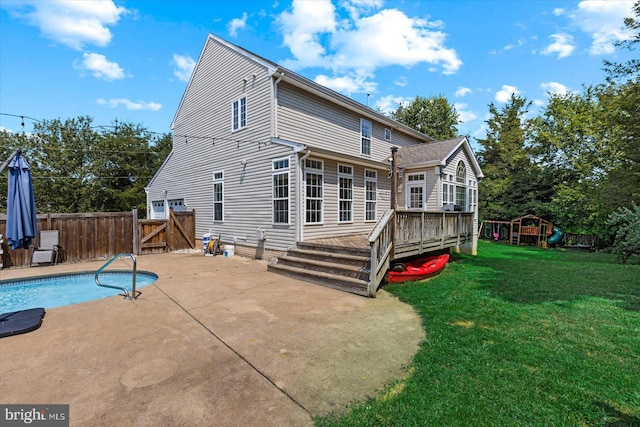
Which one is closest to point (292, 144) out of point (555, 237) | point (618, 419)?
point (618, 419)

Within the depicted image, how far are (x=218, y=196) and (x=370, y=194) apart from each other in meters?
6.75

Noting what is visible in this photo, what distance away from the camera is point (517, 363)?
335 centimetres

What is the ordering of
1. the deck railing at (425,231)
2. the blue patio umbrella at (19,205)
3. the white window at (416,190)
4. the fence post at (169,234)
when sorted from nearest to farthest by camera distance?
the blue patio umbrella at (19,205) < the deck railing at (425,231) < the fence post at (169,234) < the white window at (416,190)

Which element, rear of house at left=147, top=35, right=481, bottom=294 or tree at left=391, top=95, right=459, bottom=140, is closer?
rear of house at left=147, top=35, right=481, bottom=294

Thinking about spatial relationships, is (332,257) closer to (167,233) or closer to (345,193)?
(345,193)

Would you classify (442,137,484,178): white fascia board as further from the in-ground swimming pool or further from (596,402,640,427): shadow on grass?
the in-ground swimming pool

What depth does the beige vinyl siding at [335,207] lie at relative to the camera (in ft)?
32.9

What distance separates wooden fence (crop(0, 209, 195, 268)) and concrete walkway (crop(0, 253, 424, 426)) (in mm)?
6329

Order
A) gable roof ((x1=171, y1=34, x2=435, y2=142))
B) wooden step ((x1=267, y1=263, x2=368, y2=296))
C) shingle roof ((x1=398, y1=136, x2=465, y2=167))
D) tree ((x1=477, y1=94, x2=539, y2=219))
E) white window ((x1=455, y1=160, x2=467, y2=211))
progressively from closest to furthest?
wooden step ((x1=267, y1=263, x2=368, y2=296)) < gable roof ((x1=171, y1=34, x2=435, y2=142)) < shingle roof ((x1=398, y1=136, x2=465, y2=167)) < white window ((x1=455, y1=160, x2=467, y2=211)) < tree ((x1=477, y1=94, x2=539, y2=219))

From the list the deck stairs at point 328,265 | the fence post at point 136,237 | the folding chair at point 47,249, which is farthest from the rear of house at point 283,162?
the folding chair at point 47,249

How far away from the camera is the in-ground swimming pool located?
6.84m

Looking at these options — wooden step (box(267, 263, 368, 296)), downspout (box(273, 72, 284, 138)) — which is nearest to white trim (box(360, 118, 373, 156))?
downspout (box(273, 72, 284, 138))

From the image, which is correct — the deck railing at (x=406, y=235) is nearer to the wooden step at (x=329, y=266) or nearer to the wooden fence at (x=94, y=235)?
the wooden step at (x=329, y=266)

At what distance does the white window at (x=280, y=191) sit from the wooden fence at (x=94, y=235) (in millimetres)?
5967
